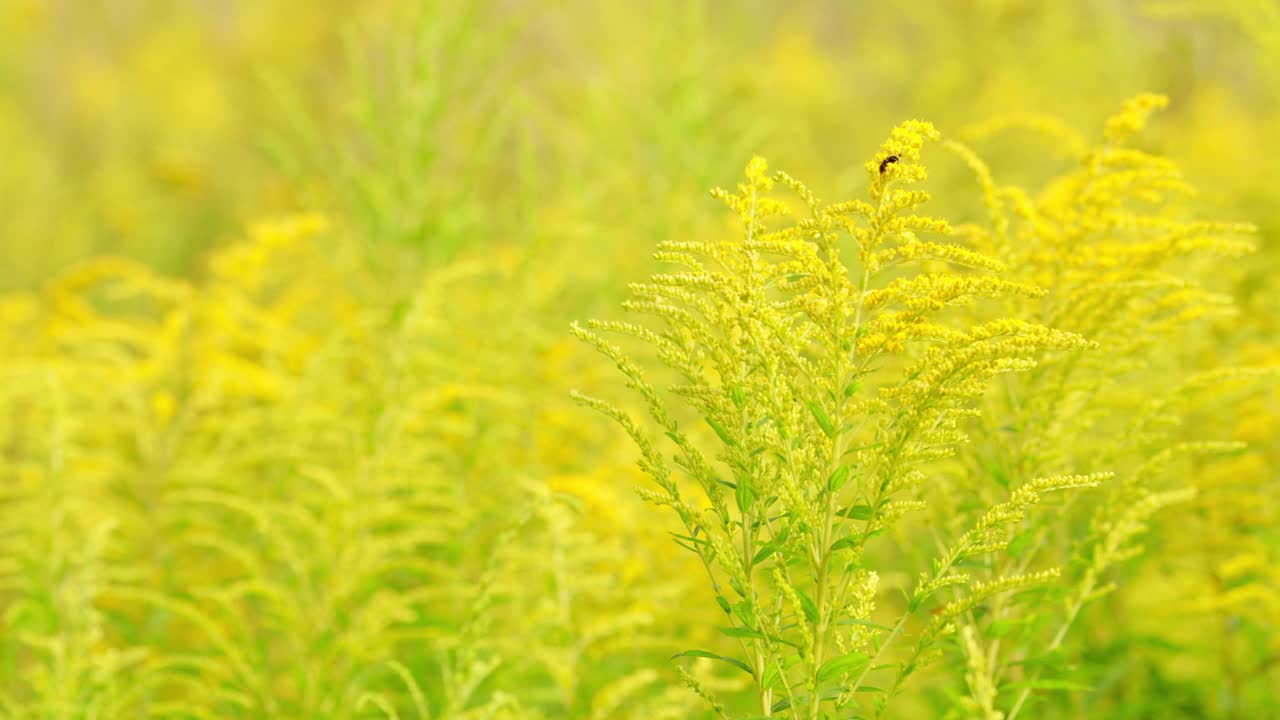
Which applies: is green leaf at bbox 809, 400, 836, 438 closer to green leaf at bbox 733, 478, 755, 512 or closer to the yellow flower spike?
green leaf at bbox 733, 478, 755, 512

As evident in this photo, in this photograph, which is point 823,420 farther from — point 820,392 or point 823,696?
point 823,696

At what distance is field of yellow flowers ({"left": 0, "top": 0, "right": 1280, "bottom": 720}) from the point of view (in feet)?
3.84

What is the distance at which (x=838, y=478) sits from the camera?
1.13 meters

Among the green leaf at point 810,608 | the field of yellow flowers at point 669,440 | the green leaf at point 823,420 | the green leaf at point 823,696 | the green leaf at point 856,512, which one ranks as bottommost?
the green leaf at point 823,696

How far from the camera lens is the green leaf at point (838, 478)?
3.70 feet

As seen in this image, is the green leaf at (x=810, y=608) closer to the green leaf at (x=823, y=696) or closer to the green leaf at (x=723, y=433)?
the green leaf at (x=823, y=696)

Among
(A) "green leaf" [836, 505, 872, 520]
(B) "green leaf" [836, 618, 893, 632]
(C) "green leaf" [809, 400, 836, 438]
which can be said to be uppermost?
(C) "green leaf" [809, 400, 836, 438]

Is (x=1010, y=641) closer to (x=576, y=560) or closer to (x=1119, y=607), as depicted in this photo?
(x=576, y=560)

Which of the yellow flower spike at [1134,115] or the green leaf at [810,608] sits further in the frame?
the yellow flower spike at [1134,115]

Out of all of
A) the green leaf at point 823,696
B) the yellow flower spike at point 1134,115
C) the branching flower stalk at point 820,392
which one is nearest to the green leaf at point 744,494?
the branching flower stalk at point 820,392

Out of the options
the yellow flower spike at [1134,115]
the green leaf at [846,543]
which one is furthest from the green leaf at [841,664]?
the yellow flower spike at [1134,115]

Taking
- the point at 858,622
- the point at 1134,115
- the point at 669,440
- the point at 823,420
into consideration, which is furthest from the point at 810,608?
the point at 669,440

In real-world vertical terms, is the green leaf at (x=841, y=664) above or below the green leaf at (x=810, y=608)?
below

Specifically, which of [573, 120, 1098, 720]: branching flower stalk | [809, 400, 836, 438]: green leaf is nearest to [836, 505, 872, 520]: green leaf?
[573, 120, 1098, 720]: branching flower stalk
